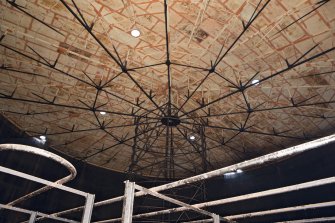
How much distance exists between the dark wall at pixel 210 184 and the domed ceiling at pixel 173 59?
1939mm

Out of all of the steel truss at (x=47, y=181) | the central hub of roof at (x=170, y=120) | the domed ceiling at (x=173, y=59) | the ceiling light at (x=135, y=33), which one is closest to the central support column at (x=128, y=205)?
the steel truss at (x=47, y=181)

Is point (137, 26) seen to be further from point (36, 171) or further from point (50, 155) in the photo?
point (36, 171)

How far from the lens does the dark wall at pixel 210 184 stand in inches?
692

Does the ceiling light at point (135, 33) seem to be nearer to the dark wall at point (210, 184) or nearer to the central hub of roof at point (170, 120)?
the central hub of roof at point (170, 120)

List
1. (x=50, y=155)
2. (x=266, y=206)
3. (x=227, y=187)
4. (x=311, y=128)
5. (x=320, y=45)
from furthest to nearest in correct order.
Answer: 1. (x=227, y=187)
2. (x=266, y=206)
3. (x=311, y=128)
4. (x=320, y=45)
5. (x=50, y=155)

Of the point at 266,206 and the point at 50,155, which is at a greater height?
the point at 266,206

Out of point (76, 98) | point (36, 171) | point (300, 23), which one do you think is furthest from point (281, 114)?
point (36, 171)

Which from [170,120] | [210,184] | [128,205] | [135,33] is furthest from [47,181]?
[210,184]

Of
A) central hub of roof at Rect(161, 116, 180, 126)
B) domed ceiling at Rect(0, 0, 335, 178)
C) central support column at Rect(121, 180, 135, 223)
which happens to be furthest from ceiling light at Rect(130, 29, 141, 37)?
central support column at Rect(121, 180, 135, 223)

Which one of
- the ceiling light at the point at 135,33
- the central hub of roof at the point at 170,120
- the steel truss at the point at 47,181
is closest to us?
the steel truss at the point at 47,181

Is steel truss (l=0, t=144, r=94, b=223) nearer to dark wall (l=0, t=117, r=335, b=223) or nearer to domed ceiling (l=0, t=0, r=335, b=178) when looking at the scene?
domed ceiling (l=0, t=0, r=335, b=178)

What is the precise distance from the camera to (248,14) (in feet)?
36.4

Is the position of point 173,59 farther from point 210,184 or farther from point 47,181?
point 210,184

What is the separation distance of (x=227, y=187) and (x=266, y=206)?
375 centimetres
